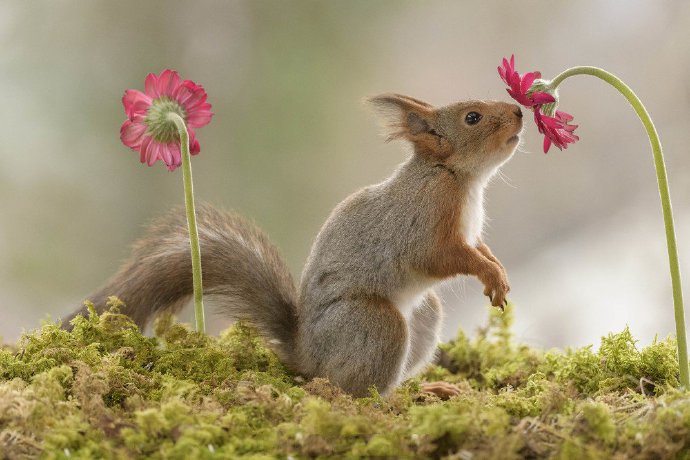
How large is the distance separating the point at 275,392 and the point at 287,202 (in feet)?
8.44

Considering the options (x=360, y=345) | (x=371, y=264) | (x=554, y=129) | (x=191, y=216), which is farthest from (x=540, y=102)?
(x=191, y=216)

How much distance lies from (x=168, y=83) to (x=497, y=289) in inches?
39.2

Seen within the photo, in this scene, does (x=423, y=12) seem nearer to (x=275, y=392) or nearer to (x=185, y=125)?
(x=185, y=125)

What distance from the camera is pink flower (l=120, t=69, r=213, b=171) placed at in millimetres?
2014

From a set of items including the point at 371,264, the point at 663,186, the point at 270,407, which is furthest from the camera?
the point at 371,264

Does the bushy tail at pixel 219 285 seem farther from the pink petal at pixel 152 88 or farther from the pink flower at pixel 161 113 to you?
the pink petal at pixel 152 88

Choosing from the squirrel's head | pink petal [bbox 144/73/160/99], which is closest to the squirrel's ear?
the squirrel's head

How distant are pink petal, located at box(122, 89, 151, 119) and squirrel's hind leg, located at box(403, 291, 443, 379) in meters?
0.95

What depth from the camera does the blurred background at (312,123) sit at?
159 inches

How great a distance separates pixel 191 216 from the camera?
2.02 m

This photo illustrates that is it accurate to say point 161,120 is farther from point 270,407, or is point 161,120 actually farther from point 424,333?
point 424,333

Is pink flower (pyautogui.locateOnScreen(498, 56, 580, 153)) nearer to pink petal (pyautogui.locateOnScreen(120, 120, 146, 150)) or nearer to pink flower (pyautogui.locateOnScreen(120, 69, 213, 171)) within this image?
pink flower (pyautogui.locateOnScreen(120, 69, 213, 171))

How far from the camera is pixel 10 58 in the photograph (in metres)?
4.02

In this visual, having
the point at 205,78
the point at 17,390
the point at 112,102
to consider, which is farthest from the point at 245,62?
the point at 17,390
